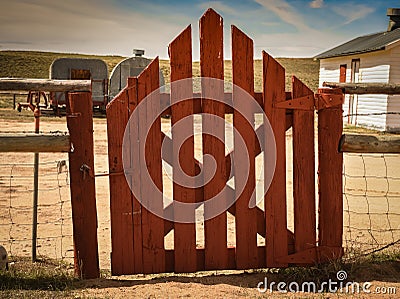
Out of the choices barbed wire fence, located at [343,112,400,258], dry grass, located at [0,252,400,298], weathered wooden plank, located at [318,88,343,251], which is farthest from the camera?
barbed wire fence, located at [343,112,400,258]

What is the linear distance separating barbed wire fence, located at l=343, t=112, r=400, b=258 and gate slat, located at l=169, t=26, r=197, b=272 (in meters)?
1.51

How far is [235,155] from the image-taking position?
13.3ft

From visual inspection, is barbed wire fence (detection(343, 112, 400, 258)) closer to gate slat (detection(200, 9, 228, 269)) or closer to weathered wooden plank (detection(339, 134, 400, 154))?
weathered wooden plank (detection(339, 134, 400, 154))

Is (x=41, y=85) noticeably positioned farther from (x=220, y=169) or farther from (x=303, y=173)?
(x=303, y=173)

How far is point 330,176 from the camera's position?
4.19m

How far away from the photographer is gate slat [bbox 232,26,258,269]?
3992 mm

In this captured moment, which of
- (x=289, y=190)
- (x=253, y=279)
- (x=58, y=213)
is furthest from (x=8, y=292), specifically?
(x=289, y=190)

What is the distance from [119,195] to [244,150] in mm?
1116

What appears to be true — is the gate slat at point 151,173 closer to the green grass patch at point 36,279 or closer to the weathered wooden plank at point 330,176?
the green grass patch at point 36,279

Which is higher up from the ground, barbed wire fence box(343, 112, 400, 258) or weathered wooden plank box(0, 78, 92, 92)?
weathered wooden plank box(0, 78, 92, 92)

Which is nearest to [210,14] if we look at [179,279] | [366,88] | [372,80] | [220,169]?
[220,169]

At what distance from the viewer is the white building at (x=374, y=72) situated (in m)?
18.2

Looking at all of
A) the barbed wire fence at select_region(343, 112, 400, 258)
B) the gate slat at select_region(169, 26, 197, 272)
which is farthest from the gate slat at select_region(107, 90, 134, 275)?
the barbed wire fence at select_region(343, 112, 400, 258)

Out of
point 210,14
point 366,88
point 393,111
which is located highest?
point 210,14
